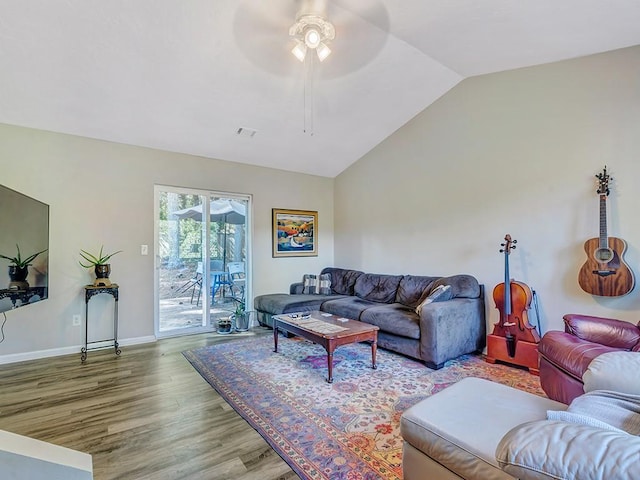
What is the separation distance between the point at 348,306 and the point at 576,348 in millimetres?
2468

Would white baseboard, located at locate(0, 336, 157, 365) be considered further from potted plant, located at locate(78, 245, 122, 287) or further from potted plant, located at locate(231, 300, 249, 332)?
potted plant, located at locate(231, 300, 249, 332)

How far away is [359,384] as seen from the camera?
2816mm

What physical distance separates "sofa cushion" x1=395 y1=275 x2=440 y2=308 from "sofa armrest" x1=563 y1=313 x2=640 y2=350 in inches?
63.9

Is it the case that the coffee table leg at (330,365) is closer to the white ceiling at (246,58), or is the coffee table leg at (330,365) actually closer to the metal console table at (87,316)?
the metal console table at (87,316)

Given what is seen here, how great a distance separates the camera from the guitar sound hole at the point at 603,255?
9.00ft

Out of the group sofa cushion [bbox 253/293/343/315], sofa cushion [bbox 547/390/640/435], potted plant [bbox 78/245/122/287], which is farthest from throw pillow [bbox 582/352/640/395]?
potted plant [bbox 78/245/122/287]

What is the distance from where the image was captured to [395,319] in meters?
3.54

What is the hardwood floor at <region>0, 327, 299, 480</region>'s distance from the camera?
1.80 meters

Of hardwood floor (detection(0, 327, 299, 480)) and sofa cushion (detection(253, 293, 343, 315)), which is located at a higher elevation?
sofa cushion (detection(253, 293, 343, 315))

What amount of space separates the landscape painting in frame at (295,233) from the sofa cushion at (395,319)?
6.45 feet

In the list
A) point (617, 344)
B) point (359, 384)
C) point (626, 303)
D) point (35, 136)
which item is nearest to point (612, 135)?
point (626, 303)

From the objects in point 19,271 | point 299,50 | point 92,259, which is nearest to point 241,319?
point 92,259

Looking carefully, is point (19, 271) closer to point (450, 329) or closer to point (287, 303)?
point (287, 303)

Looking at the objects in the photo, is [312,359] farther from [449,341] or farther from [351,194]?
[351,194]
